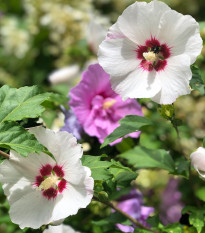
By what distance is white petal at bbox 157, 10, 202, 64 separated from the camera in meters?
0.81

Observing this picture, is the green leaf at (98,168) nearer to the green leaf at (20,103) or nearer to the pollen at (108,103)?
the green leaf at (20,103)

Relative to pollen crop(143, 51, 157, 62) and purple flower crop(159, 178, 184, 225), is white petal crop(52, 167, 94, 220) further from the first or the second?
purple flower crop(159, 178, 184, 225)

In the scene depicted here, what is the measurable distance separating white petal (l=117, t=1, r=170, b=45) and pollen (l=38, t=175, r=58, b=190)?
1.02 feet

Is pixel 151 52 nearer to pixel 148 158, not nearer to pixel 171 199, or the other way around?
pixel 148 158

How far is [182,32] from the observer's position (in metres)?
0.82

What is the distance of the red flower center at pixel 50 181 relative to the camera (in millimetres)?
820

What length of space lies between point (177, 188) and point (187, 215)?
1.38 ft

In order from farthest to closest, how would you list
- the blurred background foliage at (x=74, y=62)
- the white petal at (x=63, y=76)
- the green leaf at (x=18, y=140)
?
the white petal at (x=63, y=76)
the blurred background foliage at (x=74, y=62)
the green leaf at (x=18, y=140)

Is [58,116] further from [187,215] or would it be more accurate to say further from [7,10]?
[7,10]

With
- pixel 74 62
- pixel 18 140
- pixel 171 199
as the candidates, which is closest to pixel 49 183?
pixel 18 140

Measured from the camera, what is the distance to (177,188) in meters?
1.46

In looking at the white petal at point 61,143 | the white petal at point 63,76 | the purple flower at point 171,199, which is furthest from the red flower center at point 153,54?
the white petal at point 63,76

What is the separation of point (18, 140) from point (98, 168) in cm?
15

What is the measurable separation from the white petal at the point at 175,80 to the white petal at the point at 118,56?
8 centimetres
